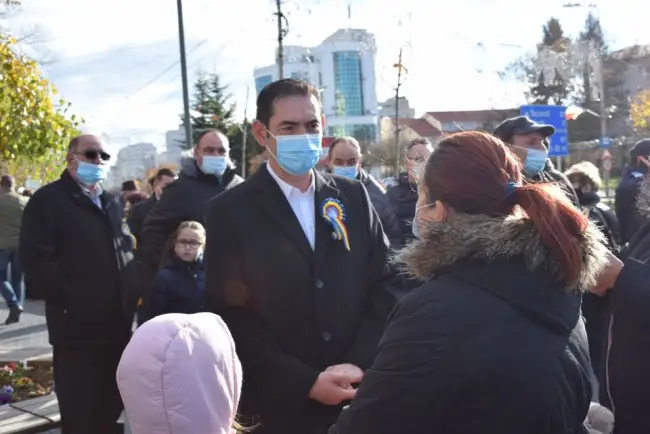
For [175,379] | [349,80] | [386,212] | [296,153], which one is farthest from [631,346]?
[349,80]

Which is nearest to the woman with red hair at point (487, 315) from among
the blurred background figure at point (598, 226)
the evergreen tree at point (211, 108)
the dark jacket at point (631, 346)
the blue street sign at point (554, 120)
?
the dark jacket at point (631, 346)

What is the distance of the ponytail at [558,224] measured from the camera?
6.08 feet

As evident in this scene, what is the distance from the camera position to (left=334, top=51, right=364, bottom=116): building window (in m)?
112

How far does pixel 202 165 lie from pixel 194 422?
402 cm

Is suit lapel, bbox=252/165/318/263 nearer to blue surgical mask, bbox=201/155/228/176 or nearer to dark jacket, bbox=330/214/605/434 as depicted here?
dark jacket, bbox=330/214/605/434

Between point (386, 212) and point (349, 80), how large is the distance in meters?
111

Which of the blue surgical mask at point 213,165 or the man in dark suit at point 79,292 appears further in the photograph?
the blue surgical mask at point 213,165

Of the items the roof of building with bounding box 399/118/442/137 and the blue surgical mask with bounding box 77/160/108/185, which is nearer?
the blue surgical mask with bounding box 77/160/108/185

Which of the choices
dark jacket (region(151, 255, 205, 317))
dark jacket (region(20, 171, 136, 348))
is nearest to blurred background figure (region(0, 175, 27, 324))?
dark jacket (region(151, 255, 205, 317))

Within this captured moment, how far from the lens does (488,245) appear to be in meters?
1.84

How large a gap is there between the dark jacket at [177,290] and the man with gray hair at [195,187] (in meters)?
0.19

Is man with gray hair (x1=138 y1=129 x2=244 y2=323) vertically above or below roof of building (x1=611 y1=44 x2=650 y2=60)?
below

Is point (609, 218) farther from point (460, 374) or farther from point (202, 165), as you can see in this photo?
point (460, 374)

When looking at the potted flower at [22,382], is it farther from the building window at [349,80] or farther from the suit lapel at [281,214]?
the building window at [349,80]
